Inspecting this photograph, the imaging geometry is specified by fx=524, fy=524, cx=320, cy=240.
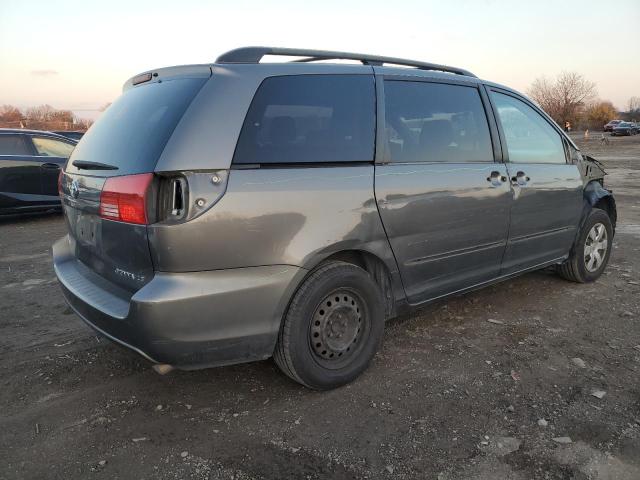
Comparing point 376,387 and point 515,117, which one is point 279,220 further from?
point 515,117

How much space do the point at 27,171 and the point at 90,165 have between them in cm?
663

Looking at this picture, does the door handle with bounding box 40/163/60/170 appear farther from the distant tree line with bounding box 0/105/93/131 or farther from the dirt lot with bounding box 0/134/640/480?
the distant tree line with bounding box 0/105/93/131

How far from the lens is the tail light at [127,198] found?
2.37 m

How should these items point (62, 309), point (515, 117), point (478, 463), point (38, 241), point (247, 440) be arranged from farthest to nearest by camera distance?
point (38, 241)
point (62, 309)
point (515, 117)
point (247, 440)
point (478, 463)

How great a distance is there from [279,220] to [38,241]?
234 inches

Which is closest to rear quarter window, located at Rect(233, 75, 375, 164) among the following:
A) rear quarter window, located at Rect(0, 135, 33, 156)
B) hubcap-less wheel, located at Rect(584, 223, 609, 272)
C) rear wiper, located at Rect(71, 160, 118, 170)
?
rear wiper, located at Rect(71, 160, 118, 170)

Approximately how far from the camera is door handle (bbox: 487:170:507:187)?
12.0ft

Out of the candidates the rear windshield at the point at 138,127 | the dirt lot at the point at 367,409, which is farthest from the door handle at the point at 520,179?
the rear windshield at the point at 138,127

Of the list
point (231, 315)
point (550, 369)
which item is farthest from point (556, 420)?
point (231, 315)

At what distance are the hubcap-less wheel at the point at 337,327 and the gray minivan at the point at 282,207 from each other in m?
0.01

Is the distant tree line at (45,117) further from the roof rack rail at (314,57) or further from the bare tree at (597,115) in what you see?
the bare tree at (597,115)

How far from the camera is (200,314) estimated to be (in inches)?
95.3

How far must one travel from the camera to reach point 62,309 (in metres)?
4.40

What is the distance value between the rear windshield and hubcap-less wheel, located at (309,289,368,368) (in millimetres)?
1184
